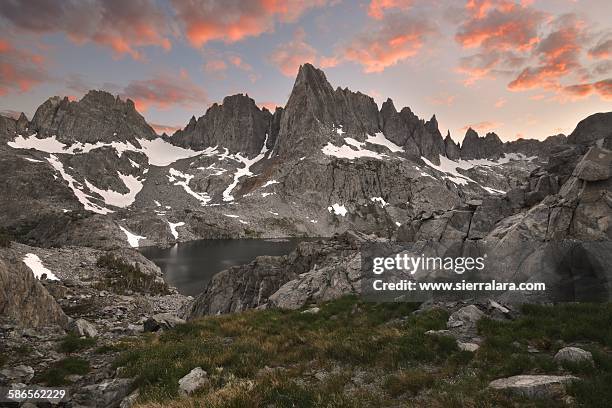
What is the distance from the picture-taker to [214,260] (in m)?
118

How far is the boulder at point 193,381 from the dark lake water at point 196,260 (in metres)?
68.2

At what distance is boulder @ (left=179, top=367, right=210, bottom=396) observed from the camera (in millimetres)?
8725

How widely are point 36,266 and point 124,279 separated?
43.1 feet

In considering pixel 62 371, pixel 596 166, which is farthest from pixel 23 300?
pixel 596 166

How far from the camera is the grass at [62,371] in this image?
1116 cm

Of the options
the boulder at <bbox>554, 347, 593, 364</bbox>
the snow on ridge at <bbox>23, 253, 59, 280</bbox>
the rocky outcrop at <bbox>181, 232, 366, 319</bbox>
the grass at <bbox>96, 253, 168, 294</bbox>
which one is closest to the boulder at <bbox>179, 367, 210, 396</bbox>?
the boulder at <bbox>554, 347, 593, 364</bbox>

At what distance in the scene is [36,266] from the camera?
182 feet

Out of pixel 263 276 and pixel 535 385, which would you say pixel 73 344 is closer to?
pixel 535 385

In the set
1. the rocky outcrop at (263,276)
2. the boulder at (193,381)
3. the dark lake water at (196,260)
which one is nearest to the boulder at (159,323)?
the boulder at (193,381)

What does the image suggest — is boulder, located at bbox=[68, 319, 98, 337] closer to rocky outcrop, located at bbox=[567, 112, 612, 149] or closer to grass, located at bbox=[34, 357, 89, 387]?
grass, located at bbox=[34, 357, 89, 387]

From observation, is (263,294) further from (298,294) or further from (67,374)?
(67,374)

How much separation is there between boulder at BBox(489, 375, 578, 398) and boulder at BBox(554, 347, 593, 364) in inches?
38.9

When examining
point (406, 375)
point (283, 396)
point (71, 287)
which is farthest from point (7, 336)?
point (71, 287)

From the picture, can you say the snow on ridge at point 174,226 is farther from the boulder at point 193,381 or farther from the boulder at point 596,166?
the boulder at point 193,381
